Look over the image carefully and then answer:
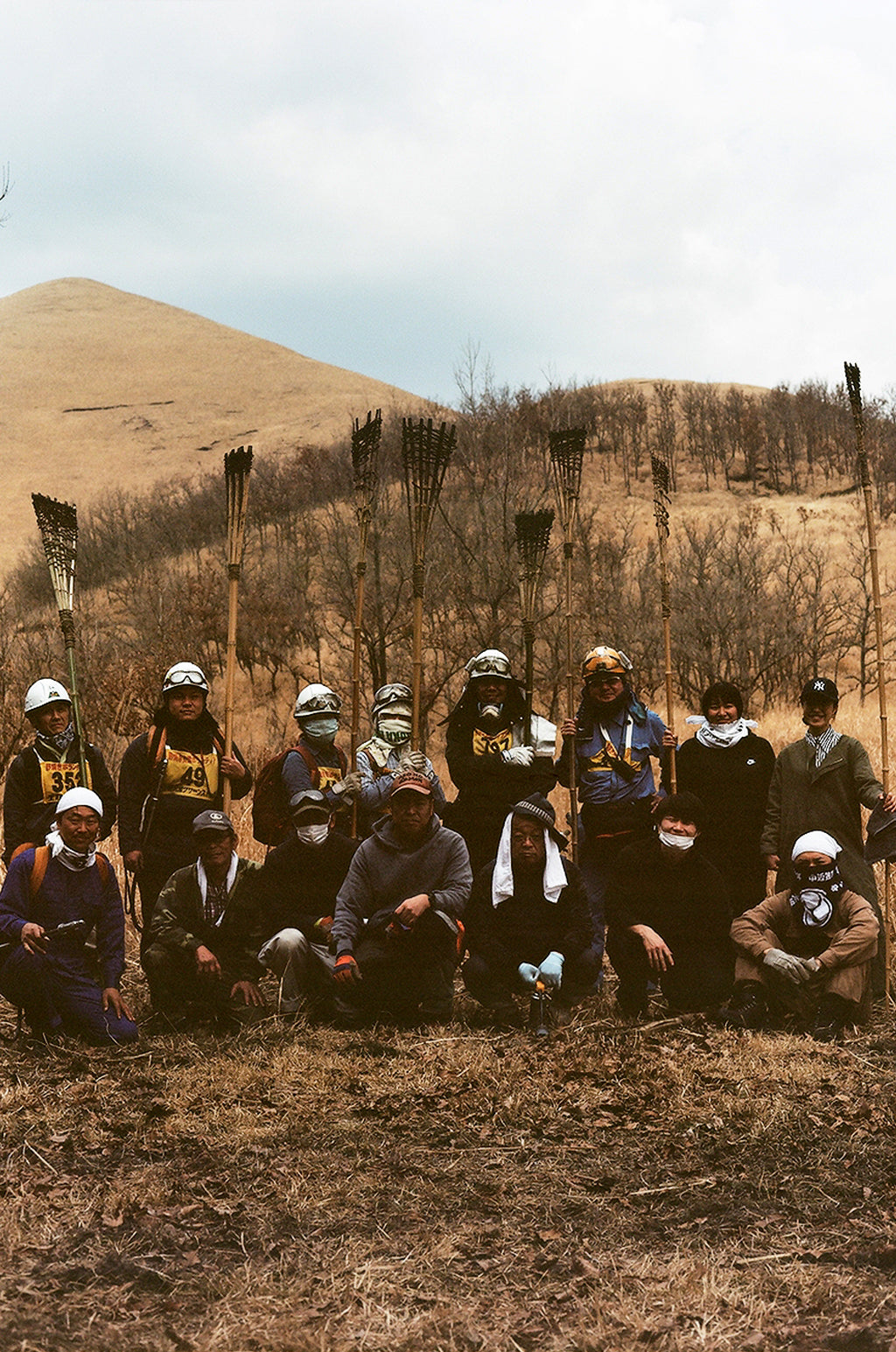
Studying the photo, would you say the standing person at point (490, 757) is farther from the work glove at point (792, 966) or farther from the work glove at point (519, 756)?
the work glove at point (792, 966)

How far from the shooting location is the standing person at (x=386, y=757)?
6.68 m

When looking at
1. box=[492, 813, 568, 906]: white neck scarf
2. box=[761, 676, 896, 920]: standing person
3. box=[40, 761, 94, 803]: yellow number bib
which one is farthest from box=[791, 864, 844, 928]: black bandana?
box=[40, 761, 94, 803]: yellow number bib

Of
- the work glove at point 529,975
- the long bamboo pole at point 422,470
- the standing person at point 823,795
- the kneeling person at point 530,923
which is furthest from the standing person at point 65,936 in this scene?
the standing person at point 823,795

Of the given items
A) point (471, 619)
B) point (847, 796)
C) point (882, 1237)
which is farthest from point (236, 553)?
point (471, 619)

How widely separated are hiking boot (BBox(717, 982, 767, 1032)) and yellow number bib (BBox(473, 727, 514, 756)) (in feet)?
5.75

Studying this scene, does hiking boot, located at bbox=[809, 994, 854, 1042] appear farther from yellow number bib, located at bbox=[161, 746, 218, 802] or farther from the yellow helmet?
yellow number bib, located at bbox=[161, 746, 218, 802]

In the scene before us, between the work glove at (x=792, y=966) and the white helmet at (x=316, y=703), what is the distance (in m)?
2.63

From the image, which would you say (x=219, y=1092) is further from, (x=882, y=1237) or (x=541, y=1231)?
(x=882, y=1237)

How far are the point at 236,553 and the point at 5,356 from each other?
7677cm

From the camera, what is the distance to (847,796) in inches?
254

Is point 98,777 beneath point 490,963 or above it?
above

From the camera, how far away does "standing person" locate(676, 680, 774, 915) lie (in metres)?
6.61

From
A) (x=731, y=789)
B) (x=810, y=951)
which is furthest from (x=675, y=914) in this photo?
(x=731, y=789)

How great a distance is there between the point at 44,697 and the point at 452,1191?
341 centimetres
